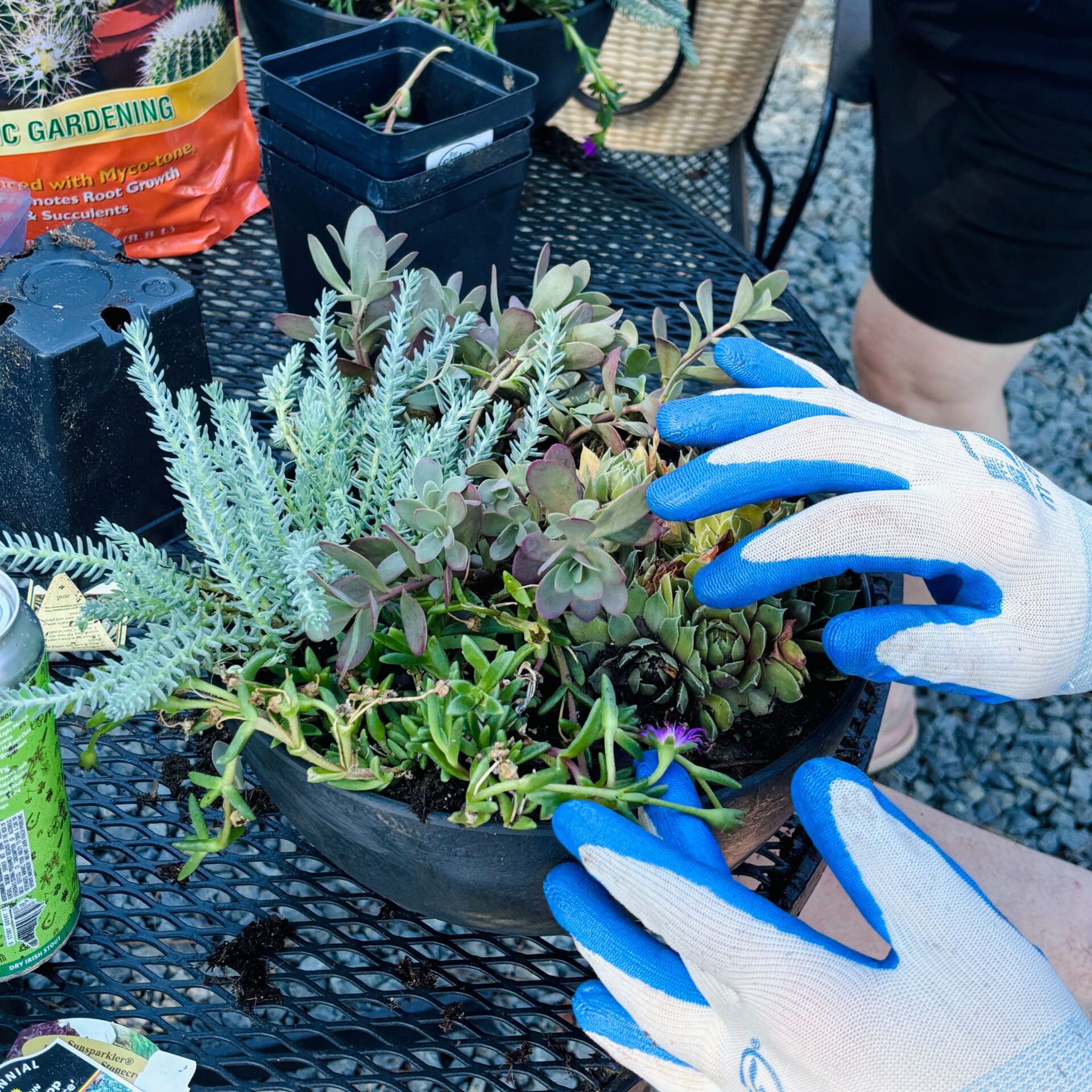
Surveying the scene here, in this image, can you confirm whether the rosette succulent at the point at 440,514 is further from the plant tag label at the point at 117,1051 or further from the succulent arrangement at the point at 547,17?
the succulent arrangement at the point at 547,17

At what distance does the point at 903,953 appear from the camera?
0.58m

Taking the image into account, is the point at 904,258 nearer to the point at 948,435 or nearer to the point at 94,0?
the point at 948,435

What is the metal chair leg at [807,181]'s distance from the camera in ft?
5.43

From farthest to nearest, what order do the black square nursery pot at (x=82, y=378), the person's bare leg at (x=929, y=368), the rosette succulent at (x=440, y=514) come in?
the person's bare leg at (x=929, y=368) < the black square nursery pot at (x=82, y=378) < the rosette succulent at (x=440, y=514)

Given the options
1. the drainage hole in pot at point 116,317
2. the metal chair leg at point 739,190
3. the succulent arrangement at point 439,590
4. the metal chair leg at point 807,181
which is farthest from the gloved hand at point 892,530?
the metal chair leg at point 739,190

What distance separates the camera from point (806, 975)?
0.56 metres

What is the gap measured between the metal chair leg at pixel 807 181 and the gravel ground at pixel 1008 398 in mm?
162

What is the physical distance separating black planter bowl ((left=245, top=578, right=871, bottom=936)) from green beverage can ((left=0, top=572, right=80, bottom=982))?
0.11 metres

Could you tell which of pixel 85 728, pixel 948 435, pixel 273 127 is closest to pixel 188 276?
pixel 273 127

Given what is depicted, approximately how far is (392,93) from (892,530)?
66 centimetres

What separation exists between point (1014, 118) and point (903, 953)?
92 cm

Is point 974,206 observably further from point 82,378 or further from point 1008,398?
point 1008,398

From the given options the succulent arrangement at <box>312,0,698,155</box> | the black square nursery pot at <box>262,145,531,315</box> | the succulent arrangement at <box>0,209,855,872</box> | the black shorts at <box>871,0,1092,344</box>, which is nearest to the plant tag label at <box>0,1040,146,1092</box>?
the succulent arrangement at <box>0,209,855,872</box>

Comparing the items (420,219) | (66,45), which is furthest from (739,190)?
(66,45)
